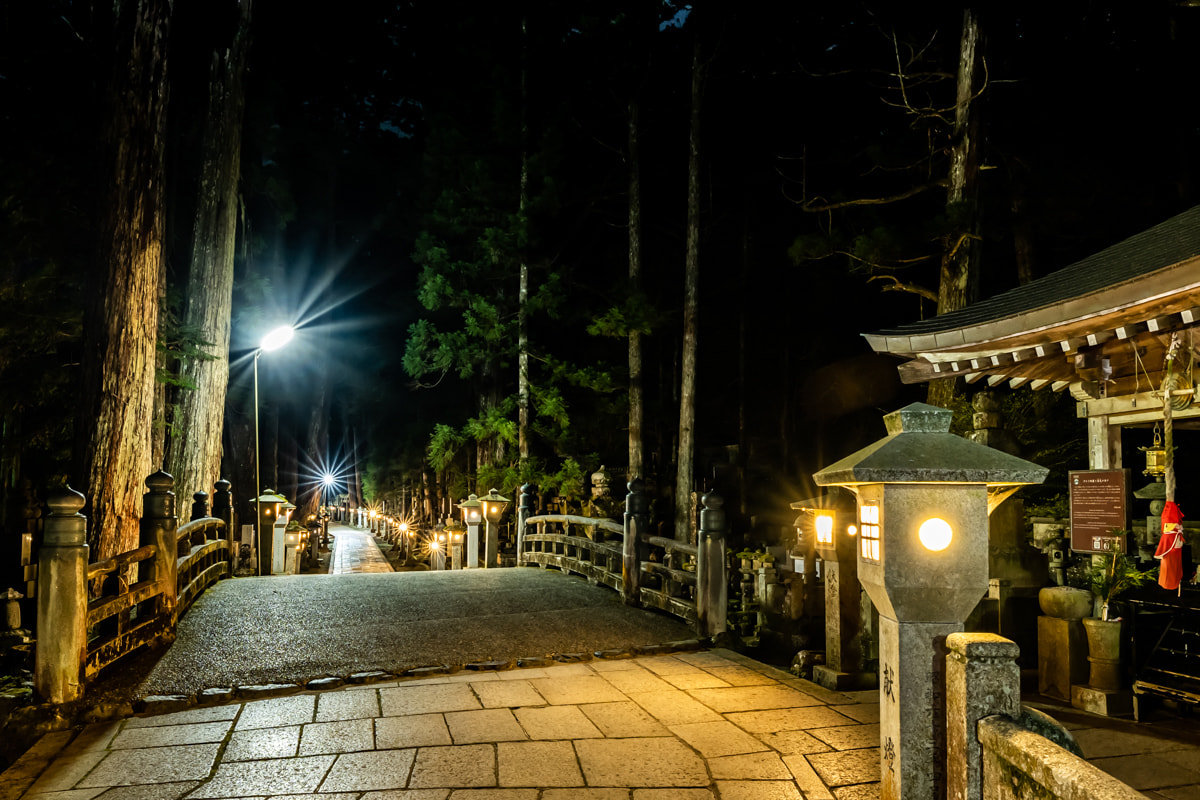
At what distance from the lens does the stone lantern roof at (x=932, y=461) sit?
342cm

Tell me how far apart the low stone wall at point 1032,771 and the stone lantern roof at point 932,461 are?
3.46 feet

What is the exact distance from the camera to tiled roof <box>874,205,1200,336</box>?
577cm

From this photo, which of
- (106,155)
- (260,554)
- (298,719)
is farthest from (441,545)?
(298,719)

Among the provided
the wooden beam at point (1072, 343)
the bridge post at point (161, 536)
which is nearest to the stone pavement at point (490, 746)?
the bridge post at point (161, 536)

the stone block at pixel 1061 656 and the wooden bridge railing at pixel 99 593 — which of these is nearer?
the wooden bridge railing at pixel 99 593

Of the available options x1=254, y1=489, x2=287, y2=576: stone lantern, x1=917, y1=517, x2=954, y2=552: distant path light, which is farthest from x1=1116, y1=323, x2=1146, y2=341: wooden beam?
x1=254, y1=489, x2=287, y2=576: stone lantern

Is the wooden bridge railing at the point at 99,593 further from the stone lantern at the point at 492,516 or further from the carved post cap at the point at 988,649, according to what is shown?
the stone lantern at the point at 492,516

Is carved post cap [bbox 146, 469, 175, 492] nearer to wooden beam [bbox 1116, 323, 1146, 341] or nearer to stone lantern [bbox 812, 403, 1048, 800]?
stone lantern [bbox 812, 403, 1048, 800]

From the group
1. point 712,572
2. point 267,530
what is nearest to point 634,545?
point 712,572

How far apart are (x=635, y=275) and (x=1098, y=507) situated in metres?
12.6

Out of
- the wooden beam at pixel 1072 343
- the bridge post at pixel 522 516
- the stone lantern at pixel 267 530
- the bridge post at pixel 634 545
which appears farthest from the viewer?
the stone lantern at pixel 267 530

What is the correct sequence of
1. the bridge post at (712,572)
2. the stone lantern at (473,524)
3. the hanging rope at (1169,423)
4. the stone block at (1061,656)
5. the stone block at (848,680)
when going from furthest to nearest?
the stone lantern at (473,524), the bridge post at (712,572), the hanging rope at (1169,423), the stone block at (848,680), the stone block at (1061,656)

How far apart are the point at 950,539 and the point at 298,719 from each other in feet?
14.1

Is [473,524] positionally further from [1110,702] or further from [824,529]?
[1110,702]
